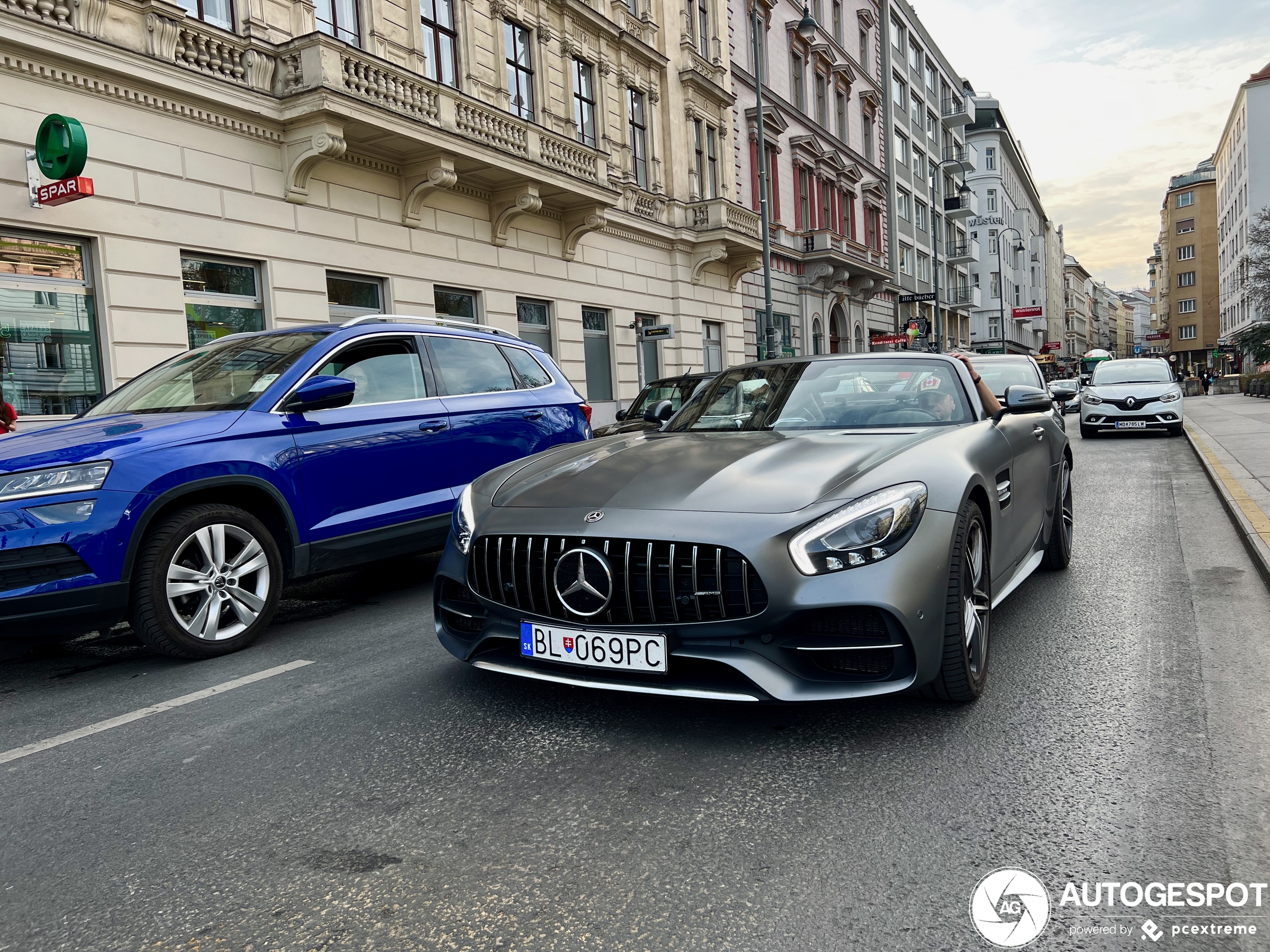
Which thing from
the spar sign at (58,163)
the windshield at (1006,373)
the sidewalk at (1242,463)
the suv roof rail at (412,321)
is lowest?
the sidewalk at (1242,463)

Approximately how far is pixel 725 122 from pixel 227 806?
26.6 meters

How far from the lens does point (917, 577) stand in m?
3.09

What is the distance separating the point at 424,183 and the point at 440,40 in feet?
10.5

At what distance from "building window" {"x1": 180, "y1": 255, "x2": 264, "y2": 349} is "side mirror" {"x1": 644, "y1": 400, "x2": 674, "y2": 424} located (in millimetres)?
8639

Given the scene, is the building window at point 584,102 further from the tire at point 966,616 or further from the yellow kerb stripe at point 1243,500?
the tire at point 966,616

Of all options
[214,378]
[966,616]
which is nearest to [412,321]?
[214,378]

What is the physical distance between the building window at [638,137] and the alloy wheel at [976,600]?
20.4 m

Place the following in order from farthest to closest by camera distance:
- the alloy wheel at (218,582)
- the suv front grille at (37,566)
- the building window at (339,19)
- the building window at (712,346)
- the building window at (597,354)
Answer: the building window at (712,346)
the building window at (597,354)
the building window at (339,19)
the alloy wheel at (218,582)
the suv front grille at (37,566)

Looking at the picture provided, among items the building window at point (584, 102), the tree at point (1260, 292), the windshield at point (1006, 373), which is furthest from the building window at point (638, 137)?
the tree at point (1260, 292)

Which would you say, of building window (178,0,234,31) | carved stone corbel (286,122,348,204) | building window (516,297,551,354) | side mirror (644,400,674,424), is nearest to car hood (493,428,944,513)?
side mirror (644,400,674,424)

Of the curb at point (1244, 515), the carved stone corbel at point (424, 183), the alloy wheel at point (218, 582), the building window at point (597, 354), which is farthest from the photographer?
the building window at point (597, 354)

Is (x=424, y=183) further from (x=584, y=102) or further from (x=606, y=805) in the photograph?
(x=606, y=805)

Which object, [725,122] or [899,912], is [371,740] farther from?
[725,122]

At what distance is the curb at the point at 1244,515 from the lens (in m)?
5.97
